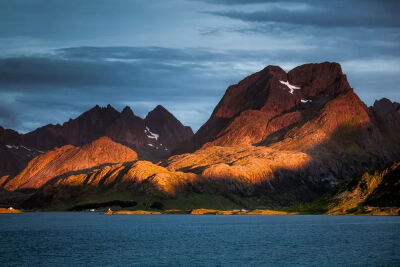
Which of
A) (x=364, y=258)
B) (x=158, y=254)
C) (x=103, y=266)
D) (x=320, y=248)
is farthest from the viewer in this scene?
(x=320, y=248)

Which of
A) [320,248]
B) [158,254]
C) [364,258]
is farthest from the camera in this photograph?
[320,248]

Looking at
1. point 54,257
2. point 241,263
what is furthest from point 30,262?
point 241,263

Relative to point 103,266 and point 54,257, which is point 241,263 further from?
point 54,257

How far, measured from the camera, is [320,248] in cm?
19200

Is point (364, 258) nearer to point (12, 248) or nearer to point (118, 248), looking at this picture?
point (118, 248)

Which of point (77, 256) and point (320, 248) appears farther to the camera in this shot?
point (320, 248)

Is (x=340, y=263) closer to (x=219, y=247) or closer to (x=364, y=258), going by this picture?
(x=364, y=258)

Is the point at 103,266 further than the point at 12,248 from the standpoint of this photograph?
A: No

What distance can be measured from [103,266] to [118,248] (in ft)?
155

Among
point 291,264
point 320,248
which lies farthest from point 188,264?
point 320,248

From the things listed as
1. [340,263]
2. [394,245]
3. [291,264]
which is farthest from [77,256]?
[394,245]

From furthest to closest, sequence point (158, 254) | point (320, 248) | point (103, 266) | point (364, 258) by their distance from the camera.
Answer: point (320, 248)
point (158, 254)
point (364, 258)
point (103, 266)

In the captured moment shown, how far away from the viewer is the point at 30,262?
157375mm

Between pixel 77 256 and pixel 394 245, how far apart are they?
9339 cm
